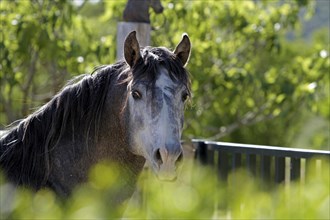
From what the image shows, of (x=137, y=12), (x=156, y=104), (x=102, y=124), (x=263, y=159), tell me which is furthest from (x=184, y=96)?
(x=137, y=12)

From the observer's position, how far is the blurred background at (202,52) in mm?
11039

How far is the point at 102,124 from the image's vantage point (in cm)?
399

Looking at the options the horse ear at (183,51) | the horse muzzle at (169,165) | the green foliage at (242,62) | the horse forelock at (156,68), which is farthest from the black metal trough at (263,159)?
the green foliage at (242,62)

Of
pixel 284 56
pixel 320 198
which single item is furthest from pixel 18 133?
pixel 284 56

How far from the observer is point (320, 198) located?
1.63m

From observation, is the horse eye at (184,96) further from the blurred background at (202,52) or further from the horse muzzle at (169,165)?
the blurred background at (202,52)

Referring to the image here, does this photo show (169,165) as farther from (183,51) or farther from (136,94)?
(183,51)

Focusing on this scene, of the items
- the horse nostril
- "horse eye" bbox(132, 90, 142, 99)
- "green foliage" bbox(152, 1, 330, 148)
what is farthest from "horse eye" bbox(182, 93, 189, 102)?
"green foliage" bbox(152, 1, 330, 148)

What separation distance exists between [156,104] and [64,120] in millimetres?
477

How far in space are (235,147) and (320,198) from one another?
4568 millimetres

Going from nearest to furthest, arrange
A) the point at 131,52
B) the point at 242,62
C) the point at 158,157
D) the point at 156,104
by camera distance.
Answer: the point at 158,157 < the point at 156,104 < the point at 131,52 < the point at 242,62

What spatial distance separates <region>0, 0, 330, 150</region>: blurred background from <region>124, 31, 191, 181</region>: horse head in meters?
5.80

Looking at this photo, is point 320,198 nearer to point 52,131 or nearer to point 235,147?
point 52,131

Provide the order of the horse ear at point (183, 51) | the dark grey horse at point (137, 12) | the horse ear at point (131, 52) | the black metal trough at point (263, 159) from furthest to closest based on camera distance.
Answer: the dark grey horse at point (137, 12)
the black metal trough at point (263, 159)
the horse ear at point (183, 51)
the horse ear at point (131, 52)
